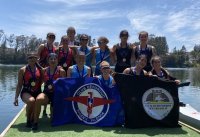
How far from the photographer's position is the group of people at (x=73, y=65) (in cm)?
884

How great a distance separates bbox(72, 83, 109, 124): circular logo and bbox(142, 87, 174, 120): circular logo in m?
1.05

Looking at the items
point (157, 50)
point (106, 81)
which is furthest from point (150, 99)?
point (157, 50)

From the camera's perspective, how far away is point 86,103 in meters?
8.95

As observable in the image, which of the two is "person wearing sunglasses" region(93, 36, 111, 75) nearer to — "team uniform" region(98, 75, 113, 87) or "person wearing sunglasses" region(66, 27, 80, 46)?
"person wearing sunglasses" region(66, 27, 80, 46)

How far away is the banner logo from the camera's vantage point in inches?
352

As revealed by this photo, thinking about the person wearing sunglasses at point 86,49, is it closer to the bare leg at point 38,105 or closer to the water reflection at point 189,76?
the bare leg at point 38,105

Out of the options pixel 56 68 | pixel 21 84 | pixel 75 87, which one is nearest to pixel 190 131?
pixel 75 87

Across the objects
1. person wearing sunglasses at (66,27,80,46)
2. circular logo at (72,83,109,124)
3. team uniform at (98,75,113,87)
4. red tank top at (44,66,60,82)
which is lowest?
circular logo at (72,83,109,124)

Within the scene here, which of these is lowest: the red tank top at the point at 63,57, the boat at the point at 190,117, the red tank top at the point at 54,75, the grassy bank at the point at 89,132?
the boat at the point at 190,117

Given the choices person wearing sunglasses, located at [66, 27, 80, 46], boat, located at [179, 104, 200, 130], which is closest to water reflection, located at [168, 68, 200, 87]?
boat, located at [179, 104, 200, 130]

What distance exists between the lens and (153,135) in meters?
8.08

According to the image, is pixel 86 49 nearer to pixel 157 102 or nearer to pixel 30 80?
pixel 30 80

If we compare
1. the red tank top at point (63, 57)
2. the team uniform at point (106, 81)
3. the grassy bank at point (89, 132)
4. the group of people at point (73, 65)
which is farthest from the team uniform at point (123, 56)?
the grassy bank at point (89, 132)

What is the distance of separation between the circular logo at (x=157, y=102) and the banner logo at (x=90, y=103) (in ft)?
3.03
